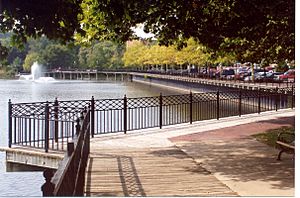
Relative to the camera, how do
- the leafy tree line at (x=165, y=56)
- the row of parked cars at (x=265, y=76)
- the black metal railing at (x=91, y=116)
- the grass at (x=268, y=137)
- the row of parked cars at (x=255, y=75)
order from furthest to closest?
the leafy tree line at (x=165, y=56), the row of parked cars at (x=255, y=75), the row of parked cars at (x=265, y=76), the grass at (x=268, y=137), the black metal railing at (x=91, y=116)

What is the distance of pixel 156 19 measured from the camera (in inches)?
457

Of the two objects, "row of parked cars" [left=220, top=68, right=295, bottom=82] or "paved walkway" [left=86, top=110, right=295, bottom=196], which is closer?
"paved walkway" [left=86, top=110, right=295, bottom=196]

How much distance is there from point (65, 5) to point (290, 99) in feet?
62.2

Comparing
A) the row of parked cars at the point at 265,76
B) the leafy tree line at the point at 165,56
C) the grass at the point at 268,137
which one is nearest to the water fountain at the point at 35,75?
the leafy tree line at the point at 165,56

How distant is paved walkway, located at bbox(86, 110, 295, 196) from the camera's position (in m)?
7.76

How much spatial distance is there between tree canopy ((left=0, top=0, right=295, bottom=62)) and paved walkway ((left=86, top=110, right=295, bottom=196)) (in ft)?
8.88

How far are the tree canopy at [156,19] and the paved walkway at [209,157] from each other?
2706 mm

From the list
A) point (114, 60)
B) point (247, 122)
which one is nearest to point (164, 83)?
point (114, 60)

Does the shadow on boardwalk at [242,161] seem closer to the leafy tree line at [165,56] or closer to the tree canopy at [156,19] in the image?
the tree canopy at [156,19]

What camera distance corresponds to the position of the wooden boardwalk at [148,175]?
7.58m

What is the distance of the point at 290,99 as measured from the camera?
24719 millimetres

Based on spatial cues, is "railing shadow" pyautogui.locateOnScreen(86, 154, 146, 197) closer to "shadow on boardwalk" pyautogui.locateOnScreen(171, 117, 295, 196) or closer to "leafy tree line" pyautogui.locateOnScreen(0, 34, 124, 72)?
"shadow on boardwalk" pyautogui.locateOnScreen(171, 117, 295, 196)

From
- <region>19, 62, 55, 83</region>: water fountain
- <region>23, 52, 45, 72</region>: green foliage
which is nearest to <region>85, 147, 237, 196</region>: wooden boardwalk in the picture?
<region>23, 52, 45, 72</region>: green foliage

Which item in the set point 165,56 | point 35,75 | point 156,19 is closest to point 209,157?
point 156,19
